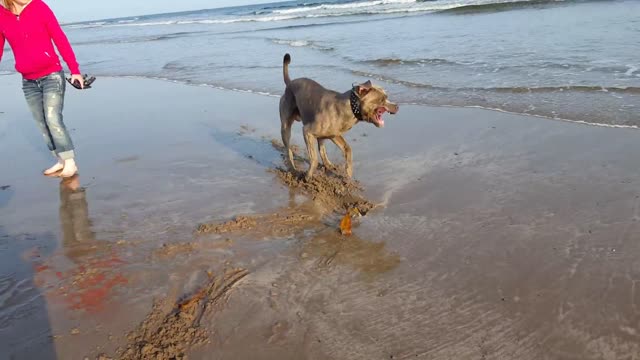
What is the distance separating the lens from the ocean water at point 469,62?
7.85 meters

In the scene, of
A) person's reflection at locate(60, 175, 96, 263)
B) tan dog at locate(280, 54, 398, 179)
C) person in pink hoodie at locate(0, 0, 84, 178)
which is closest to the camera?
person's reflection at locate(60, 175, 96, 263)

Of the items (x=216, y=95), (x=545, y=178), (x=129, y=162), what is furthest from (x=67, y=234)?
(x=216, y=95)

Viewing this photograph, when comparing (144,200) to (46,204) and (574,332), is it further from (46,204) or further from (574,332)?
(574,332)

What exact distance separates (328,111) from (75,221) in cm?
268

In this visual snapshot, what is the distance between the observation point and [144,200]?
5113 millimetres

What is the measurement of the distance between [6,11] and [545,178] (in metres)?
5.95

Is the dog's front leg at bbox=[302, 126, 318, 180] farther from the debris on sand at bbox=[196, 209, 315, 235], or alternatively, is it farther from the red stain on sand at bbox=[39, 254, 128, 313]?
the red stain on sand at bbox=[39, 254, 128, 313]

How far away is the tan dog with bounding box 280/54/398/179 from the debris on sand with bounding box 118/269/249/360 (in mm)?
2296

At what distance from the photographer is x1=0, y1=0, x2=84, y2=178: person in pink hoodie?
554 cm

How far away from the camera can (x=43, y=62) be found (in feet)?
18.7

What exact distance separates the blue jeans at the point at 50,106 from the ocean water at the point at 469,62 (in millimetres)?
4649

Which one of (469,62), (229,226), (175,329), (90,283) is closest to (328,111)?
(229,226)

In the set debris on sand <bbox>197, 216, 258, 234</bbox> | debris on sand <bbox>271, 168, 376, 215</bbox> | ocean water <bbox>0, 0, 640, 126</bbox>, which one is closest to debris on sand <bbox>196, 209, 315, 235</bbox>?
debris on sand <bbox>197, 216, 258, 234</bbox>

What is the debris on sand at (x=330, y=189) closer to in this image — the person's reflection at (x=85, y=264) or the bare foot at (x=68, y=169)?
the person's reflection at (x=85, y=264)
